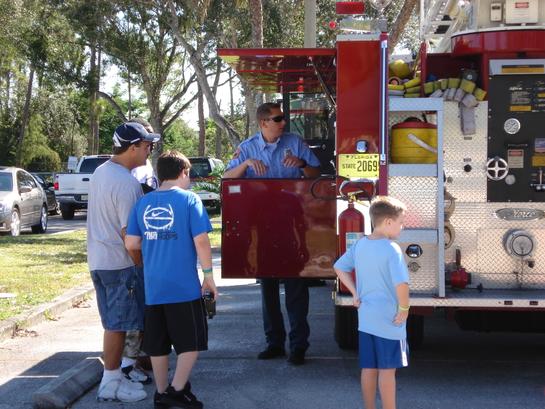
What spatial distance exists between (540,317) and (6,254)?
9.84m

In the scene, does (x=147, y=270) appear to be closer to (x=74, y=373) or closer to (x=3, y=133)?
(x=74, y=373)

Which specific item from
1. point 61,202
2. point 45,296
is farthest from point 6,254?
point 61,202

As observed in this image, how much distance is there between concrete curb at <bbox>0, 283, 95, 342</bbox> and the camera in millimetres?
8039

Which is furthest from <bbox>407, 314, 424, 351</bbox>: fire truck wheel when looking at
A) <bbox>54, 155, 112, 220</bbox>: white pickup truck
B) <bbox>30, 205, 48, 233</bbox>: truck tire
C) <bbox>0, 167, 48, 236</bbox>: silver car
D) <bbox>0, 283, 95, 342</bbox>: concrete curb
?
<bbox>54, 155, 112, 220</bbox>: white pickup truck

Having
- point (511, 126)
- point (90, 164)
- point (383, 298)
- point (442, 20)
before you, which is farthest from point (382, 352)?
point (90, 164)

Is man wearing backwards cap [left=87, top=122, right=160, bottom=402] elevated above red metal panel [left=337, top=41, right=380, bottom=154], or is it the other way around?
red metal panel [left=337, top=41, right=380, bottom=154]

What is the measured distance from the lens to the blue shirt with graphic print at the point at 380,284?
4.82 m

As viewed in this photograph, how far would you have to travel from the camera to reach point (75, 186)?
85.2 feet

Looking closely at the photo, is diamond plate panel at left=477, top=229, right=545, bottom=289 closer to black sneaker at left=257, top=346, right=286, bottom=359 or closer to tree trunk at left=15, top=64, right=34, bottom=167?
black sneaker at left=257, top=346, right=286, bottom=359

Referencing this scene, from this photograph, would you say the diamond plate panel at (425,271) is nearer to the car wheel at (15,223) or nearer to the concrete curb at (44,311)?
the concrete curb at (44,311)

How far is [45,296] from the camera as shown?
32.1 ft

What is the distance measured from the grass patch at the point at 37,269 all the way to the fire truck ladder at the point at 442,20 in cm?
507

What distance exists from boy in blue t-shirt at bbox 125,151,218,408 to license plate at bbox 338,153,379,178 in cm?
124

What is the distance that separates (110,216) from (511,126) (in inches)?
121
